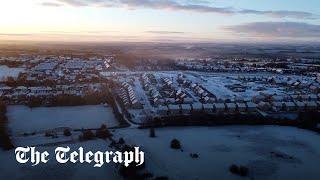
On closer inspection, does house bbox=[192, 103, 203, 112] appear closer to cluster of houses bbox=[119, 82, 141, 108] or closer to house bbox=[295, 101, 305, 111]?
cluster of houses bbox=[119, 82, 141, 108]

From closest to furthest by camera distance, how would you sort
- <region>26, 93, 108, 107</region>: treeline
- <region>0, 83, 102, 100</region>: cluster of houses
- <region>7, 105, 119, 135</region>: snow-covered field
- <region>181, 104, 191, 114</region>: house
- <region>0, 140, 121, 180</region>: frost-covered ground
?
1. <region>0, 140, 121, 180</region>: frost-covered ground
2. <region>7, 105, 119, 135</region>: snow-covered field
3. <region>181, 104, 191, 114</region>: house
4. <region>26, 93, 108, 107</region>: treeline
5. <region>0, 83, 102, 100</region>: cluster of houses

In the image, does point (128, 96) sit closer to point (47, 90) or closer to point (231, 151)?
point (47, 90)

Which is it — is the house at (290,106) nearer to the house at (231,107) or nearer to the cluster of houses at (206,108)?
the cluster of houses at (206,108)

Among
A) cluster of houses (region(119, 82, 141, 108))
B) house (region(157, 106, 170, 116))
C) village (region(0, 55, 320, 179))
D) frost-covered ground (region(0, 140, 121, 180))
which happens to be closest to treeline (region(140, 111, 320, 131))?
village (region(0, 55, 320, 179))

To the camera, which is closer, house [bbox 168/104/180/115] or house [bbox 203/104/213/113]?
house [bbox 168/104/180/115]

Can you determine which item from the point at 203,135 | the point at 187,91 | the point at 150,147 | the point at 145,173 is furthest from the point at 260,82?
the point at 145,173

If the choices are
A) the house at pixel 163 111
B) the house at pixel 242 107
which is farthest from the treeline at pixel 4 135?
the house at pixel 242 107

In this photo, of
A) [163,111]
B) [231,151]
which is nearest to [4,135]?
[163,111]
